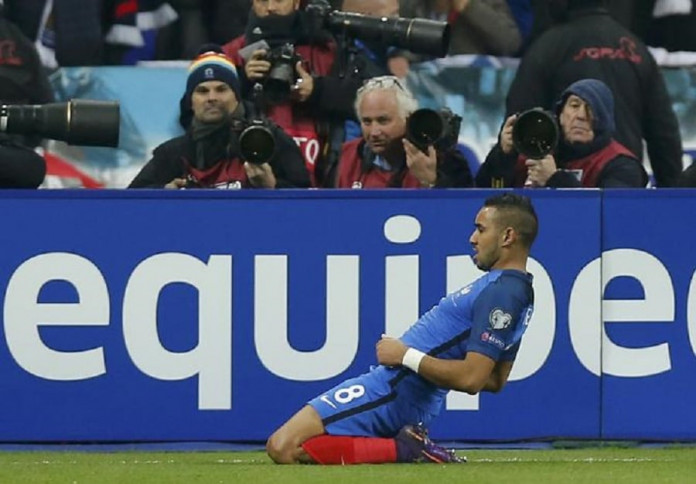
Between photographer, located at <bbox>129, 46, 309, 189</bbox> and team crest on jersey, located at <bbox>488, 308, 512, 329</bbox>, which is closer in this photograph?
team crest on jersey, located at <bbox>488, 308, 512, 329</bbox>

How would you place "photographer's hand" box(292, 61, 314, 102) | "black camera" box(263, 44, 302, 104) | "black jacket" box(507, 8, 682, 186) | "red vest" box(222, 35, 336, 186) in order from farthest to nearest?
"black jacket" box(507, 8, 682, 186), "red vest" box(222, 35, 336, 186), "photographer's hand" box(292, 61, 314, 102), "black camera" box(263, 44, 302, 104)

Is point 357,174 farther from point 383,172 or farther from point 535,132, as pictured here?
point 535,132

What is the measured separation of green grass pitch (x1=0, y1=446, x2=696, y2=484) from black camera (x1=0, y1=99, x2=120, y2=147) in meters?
1.57

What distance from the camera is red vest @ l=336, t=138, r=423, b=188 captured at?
422 inches

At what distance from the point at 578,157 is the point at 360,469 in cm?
333

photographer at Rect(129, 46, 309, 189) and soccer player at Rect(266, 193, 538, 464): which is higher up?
photographer at Rect(129, 46, 309, 189)

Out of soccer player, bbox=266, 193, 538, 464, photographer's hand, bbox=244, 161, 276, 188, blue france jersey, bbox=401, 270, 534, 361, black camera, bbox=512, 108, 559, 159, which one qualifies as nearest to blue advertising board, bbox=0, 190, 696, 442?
photographer's hand, bbox=244, 161, 276, 188

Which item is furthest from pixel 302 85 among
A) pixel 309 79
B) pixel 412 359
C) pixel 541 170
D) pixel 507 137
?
pixel 412 359

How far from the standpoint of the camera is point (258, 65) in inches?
427

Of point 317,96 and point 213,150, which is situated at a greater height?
point 317,96

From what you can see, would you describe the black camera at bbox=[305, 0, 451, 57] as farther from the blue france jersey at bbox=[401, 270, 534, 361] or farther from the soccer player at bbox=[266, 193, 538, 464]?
the blue france jersey at bbox=[401, 270, 534, 361]

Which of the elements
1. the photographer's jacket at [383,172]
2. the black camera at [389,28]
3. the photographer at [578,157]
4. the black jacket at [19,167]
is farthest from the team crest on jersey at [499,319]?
the black jacket at [19,167]

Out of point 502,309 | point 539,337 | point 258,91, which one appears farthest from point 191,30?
point 502,309

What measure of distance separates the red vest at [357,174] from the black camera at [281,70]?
514 mm
